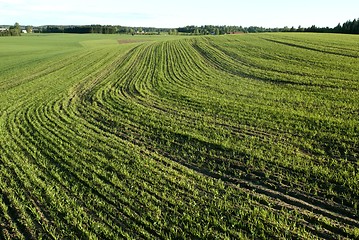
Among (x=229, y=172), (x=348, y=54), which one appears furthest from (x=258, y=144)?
(x=348, y=54)

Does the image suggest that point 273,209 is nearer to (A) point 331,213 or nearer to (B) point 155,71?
(A) point 331,213

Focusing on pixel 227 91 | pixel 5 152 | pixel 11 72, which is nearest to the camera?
pixel 5 152

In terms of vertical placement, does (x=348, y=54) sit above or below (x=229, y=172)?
above

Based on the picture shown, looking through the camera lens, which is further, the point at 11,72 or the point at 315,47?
the point at 315,47

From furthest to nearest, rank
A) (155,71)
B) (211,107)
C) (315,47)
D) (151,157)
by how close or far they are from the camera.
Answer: (315,47) → (155,71) → (211,107) → (151,157)

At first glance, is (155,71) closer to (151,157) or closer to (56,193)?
(151,157)

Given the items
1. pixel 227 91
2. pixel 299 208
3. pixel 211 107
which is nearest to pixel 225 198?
pixel 299 208
